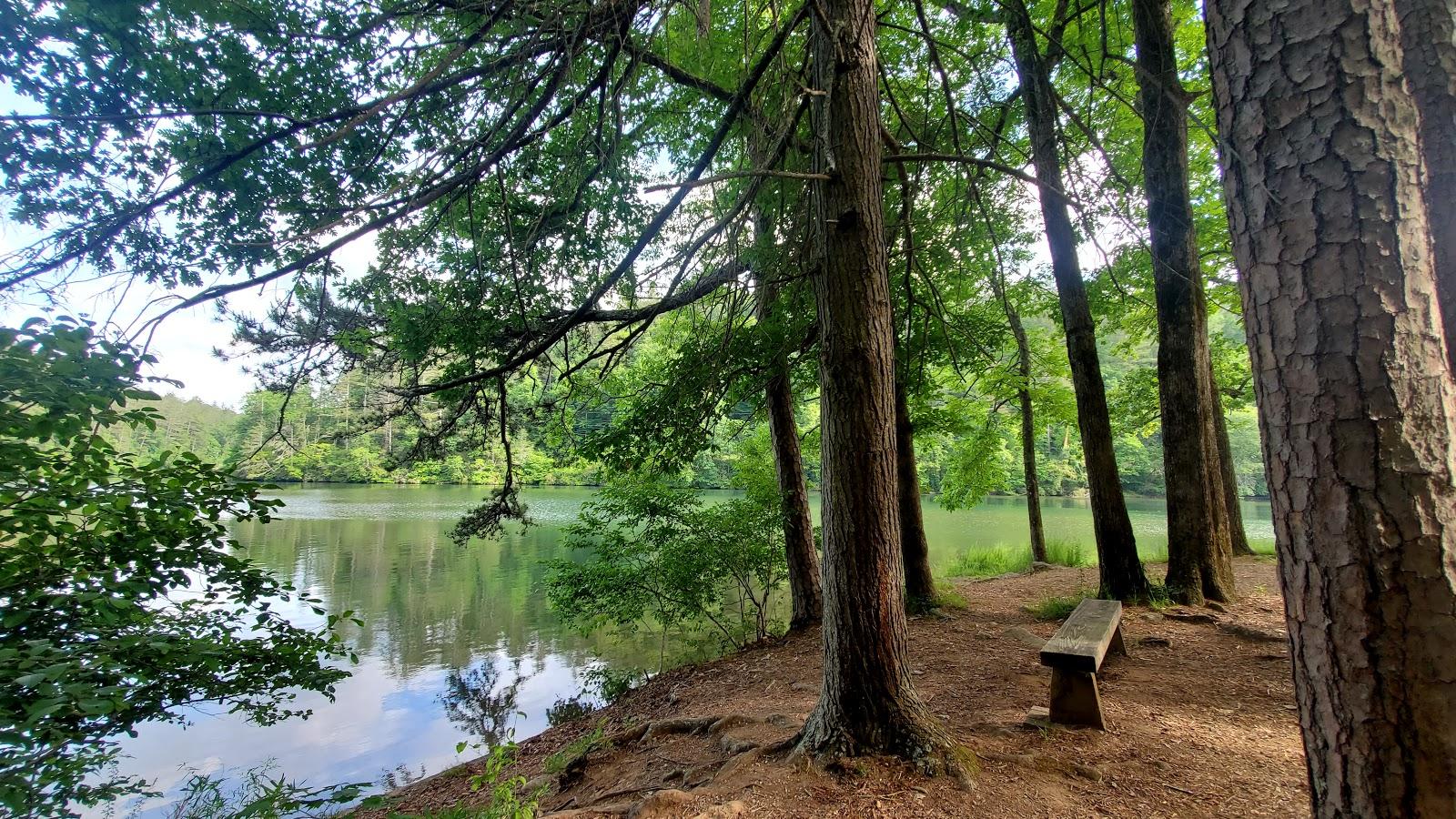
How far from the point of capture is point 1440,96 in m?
1.90

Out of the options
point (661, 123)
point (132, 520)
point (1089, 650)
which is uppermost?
point (661, 123)

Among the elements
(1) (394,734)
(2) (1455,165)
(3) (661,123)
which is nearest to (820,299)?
(2) (1455,165)

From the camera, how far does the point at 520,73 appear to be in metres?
2.78

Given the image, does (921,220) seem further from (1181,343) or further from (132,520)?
(132,520)

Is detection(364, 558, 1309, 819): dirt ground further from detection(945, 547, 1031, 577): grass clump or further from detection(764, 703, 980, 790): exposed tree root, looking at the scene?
detection(945, 547, 1031, 577): grass clump

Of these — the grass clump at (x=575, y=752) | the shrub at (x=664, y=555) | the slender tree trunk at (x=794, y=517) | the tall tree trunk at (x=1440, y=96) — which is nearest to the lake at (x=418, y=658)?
the shrub at (x=664, y=555)

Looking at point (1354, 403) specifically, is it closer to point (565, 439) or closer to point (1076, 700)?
point (1076, 700)

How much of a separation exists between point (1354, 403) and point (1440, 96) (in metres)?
1.54

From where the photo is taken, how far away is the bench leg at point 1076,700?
2.89m

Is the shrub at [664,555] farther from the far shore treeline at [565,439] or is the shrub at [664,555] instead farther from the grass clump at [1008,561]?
the grass clump at [1008,561]

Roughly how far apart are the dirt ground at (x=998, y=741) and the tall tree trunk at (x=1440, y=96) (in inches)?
71.3

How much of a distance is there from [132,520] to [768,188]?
13.0 ft

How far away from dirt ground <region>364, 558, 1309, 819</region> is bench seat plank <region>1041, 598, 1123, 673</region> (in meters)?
0.31

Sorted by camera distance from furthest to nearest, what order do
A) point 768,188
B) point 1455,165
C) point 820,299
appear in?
point 768,188 < point 820,299 < point 1455,165
